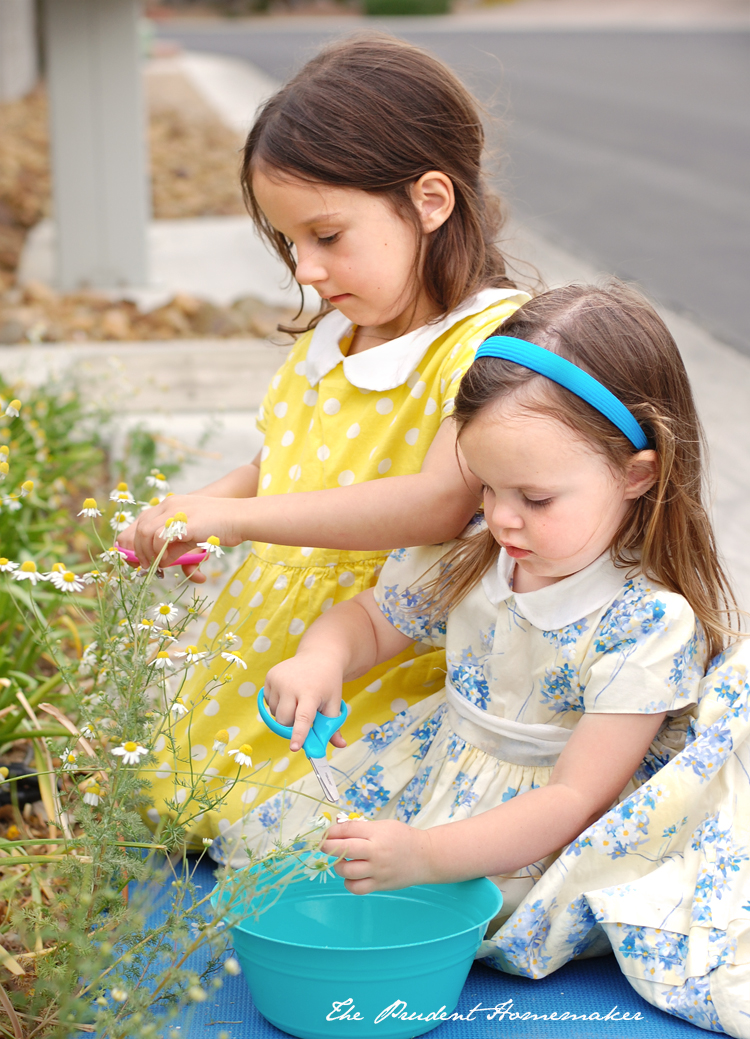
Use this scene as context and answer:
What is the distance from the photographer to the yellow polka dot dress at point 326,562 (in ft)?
6.59

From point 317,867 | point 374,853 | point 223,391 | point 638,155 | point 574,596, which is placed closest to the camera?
point 317,867

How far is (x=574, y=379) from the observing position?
1589 millimetres

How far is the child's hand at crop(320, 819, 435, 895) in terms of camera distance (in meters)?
1.48

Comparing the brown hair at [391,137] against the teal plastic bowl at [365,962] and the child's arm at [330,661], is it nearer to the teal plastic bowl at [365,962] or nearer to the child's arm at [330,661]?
the child's arm at [330,661]

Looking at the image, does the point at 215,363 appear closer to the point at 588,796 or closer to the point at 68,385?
the point at 68,385

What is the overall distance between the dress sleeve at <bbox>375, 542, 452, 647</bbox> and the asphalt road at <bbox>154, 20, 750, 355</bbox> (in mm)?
801

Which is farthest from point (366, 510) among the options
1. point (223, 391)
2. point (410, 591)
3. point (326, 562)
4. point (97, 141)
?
point (97, 141)

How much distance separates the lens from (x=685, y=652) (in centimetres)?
167

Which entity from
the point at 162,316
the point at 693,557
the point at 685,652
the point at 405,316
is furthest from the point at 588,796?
the point at 162,316

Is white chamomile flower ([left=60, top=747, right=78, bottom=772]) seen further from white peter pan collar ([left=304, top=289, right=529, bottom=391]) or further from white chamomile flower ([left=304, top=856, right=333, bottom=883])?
white peter pan collar ([left=304, top=289, right=529, bottom=391])

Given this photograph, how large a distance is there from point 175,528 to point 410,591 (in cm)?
45

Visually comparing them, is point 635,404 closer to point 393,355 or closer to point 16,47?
point 393,355

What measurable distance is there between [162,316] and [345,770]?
3.80 metres

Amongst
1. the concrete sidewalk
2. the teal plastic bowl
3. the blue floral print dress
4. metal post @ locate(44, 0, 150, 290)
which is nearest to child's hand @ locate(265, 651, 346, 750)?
the blue floral print dress
